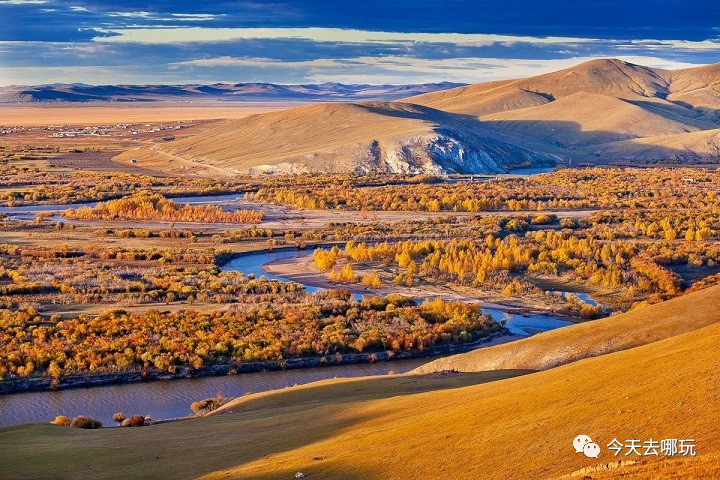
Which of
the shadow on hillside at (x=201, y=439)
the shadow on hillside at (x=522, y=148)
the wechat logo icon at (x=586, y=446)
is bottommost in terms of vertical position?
the shadow on hillside at (x=522, y=148)

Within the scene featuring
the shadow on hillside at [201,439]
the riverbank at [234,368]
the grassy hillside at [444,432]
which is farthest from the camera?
the riverbank at [234,368]

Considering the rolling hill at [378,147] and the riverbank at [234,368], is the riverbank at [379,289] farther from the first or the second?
the rolling hill at [378,147]

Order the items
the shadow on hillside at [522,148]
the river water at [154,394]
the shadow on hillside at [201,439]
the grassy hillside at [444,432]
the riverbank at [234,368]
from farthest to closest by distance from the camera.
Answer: the shadow on hillside at [522,148], the riverbank at [234,368], the river water at [154,394], the shadow on hillside at [201,439], the grassy hillside at [444,432]

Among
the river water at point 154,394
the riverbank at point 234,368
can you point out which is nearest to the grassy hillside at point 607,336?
the river water at point 154,394

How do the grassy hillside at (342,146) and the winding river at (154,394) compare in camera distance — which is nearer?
the winding river at (154,394)

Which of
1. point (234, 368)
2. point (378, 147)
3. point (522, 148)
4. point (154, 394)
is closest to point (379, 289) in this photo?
point (234, 368)

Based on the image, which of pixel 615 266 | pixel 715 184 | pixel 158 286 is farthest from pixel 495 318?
pixel 715 184
